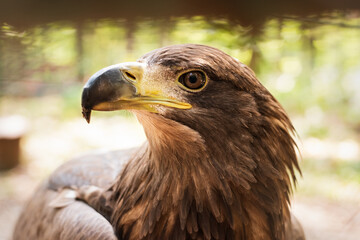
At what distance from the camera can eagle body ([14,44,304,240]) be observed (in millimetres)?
Result: 1768

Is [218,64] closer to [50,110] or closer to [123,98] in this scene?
[123,98]

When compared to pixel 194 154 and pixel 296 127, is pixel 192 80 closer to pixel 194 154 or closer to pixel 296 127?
pixel 194 154

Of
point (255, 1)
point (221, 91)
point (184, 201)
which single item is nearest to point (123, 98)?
point (221, 91)

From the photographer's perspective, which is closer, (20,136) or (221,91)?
(221,91)

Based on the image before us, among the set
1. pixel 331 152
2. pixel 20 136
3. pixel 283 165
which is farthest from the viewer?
pixel 331 152

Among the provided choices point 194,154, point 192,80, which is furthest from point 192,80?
point 194,154

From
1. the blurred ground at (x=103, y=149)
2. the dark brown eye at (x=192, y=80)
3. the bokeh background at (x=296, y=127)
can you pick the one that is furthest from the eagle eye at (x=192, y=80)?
the bokeh background at (x=296, y=127)

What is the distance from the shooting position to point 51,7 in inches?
35.0

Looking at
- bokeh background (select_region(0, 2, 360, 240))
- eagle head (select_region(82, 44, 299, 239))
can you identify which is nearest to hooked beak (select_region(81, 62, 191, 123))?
eagle head (select_region(82, 44, 299, 239))

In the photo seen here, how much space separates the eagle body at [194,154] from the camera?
177cm

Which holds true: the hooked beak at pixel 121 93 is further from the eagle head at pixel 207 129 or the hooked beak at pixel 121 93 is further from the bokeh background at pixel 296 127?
the bokeh background at pixel 296 127

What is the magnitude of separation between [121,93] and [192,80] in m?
0.31

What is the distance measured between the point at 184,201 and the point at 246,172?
320 mm

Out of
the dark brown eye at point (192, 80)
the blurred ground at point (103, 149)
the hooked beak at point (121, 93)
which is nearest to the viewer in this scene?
the hooked beak at point (121, 93)
